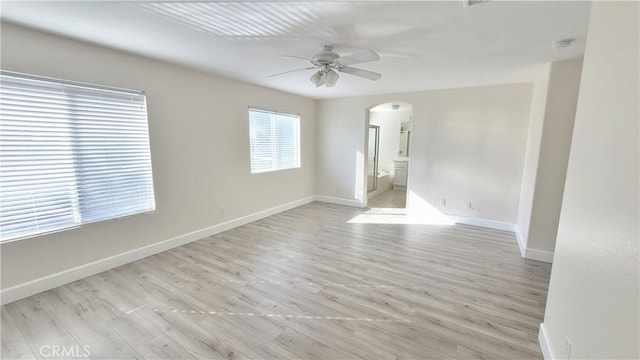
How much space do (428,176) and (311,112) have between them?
2822 mm

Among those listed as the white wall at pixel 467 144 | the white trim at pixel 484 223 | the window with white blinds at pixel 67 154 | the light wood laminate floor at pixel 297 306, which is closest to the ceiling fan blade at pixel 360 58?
the light wood laminate floor at pixel 297 306

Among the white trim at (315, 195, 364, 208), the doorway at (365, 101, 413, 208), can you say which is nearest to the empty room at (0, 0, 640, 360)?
the white trim at (315, 195, 364, 208)

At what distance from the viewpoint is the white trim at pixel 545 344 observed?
171 cm

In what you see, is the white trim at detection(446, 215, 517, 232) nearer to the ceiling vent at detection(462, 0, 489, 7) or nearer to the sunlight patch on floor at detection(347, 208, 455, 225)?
the sunlight patch on floor at detection(347, 208, 455, 225)

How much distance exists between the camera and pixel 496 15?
1896 mm

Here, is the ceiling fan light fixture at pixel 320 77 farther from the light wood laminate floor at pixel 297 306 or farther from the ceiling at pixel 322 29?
the light wood laminate floor at pixel 297 306

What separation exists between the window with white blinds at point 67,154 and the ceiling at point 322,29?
0.56m

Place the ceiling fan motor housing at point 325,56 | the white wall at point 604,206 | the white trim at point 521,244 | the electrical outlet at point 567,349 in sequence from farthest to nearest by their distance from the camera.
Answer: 1. the white trim at point 521,244
2. the ceiling fan motor housing at point 325,56
3. the electrical outlet at point 567,349
4. the white wall at point 604,206

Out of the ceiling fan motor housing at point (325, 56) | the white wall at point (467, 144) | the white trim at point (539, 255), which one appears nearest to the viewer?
the ceiling fan motor housing at point (325, 56)

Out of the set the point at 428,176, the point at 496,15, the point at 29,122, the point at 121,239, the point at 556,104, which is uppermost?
the point at 496,15

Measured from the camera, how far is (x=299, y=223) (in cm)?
468

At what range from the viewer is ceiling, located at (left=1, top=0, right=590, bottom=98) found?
184 centimetres

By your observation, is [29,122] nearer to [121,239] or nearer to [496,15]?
[121,239]

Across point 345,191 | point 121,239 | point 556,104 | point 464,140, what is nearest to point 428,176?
point 464,140
